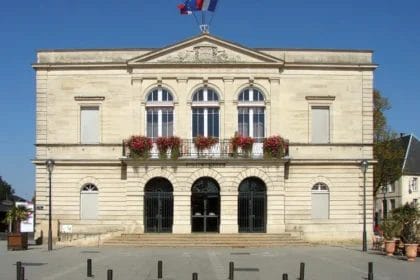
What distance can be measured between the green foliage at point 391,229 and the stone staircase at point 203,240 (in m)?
5.36

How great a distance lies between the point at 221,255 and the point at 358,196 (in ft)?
37.5

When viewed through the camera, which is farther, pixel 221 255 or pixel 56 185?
pixel 56 185

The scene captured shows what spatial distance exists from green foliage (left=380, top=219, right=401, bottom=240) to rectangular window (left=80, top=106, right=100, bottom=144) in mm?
15600

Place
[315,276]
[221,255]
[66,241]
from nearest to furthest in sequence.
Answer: [315,276]
[221,255]
[66,241]

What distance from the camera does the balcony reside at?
36.0 meters

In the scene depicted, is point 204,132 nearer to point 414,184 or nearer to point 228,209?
point 228,209

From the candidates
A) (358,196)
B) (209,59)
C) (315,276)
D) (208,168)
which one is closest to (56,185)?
(208,168)

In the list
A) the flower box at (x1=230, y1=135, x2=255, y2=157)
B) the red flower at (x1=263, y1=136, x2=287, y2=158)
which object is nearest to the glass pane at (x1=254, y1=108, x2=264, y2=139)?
the flower box at (x1=230, y1=135, x2=255, y2=157)

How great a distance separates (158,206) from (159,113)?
4859 mm

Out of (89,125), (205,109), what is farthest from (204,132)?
(89,125)

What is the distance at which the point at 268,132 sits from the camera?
3666 centimetres

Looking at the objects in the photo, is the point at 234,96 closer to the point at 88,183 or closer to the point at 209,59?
the point at 209,59

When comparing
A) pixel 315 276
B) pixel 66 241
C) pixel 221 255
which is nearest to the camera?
pixel 315 276

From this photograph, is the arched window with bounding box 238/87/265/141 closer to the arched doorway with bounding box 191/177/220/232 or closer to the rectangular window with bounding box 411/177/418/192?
the arched doorway with bounding box 191/177/220/232
